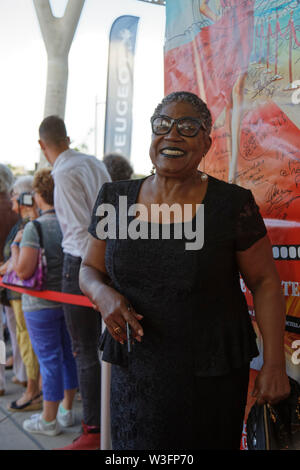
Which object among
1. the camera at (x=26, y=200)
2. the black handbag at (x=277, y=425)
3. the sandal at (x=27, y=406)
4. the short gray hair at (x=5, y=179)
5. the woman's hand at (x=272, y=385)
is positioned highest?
the short gray hair at (x=5, y=179)

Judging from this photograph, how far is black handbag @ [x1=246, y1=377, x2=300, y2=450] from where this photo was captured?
1.61 metres

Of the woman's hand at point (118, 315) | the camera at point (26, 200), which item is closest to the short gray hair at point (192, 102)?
the woman's hand at point (118, 315)

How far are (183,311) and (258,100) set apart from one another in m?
1.17

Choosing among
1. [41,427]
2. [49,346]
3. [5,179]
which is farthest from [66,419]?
[5,179]

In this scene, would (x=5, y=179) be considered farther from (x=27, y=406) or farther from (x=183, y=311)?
(x=183, y=311)

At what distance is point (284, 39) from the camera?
6.66 feet

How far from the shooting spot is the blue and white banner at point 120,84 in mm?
9344

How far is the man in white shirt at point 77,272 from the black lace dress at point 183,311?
1415mm

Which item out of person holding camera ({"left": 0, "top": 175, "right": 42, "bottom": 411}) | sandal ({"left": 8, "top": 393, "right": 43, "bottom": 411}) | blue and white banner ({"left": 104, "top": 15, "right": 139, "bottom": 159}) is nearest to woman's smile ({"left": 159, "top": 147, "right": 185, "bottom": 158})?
person holding camera ({"left": 0, "top": 175, "right": 42, "bottom": 411})

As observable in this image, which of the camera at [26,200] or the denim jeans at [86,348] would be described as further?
the camera at [26,200]

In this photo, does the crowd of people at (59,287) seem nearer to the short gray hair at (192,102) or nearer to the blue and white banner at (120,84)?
the short gray hair at (192,102)

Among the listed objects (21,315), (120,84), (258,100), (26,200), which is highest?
(120,84)

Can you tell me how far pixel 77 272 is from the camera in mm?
→ 3094
